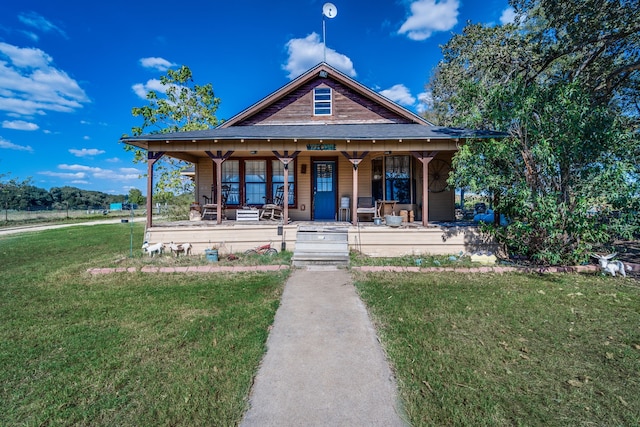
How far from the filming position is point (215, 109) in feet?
67.5

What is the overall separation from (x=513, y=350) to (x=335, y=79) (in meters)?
10.8

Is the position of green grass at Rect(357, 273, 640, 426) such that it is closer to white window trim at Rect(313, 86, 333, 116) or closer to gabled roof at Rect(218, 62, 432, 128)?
gabled roof at Rect(218, 62, 432, 128)

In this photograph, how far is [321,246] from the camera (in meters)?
7.72

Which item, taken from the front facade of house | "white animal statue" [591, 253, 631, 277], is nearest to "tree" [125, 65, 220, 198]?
the front facade of house

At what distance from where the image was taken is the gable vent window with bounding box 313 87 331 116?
1159 cm

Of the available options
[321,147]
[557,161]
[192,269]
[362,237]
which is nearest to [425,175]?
[362,237]

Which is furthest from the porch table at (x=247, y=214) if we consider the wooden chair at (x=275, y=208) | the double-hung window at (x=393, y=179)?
the double-hung window at (x=393, y=179)

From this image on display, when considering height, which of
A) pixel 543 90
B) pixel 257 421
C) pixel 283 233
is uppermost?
pixel 543 90

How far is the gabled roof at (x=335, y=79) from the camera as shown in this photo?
11.2 m

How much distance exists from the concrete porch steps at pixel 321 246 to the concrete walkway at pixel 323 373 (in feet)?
8.27

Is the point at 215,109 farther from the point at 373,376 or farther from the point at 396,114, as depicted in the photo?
the point at 373,376

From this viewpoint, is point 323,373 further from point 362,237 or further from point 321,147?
point 321,147

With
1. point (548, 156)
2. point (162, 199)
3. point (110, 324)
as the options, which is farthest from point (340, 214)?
point (162, 199)

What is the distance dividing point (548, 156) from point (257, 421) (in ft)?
23.7
